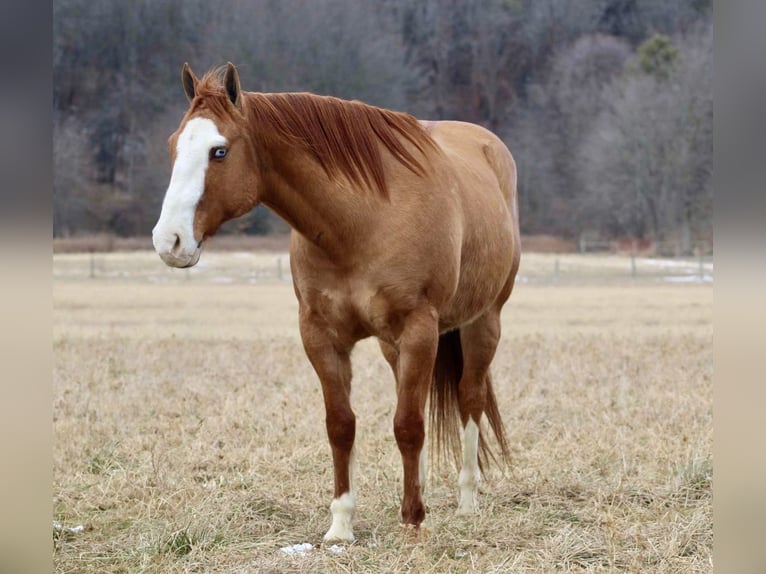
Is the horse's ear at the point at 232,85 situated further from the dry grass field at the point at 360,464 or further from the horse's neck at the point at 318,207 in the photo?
the dry grass field at the point at 360,464

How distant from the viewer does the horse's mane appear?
14.4ft

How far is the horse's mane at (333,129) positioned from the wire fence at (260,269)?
75.9ft

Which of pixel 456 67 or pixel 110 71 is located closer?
pixel 110 71

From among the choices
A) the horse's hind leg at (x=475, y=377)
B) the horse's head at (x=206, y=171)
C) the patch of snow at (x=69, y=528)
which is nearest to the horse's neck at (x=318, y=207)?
the horse's head at (x=206, y=171)

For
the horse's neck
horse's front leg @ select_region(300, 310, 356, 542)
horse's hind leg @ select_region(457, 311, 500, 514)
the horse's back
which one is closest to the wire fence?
the horse's back

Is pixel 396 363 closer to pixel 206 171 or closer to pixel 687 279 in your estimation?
pixel 206 171

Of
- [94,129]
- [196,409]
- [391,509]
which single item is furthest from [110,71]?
[391,509]

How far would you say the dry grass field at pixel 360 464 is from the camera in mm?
4449

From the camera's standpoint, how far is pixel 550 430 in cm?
719

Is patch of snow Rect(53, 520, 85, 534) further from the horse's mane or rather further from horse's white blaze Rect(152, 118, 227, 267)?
the horse's mane

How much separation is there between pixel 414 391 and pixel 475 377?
1.35 meters

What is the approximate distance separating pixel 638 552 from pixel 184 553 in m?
2.12

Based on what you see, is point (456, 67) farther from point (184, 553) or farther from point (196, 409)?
point (184, 553)

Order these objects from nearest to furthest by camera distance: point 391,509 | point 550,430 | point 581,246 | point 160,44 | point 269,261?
point 391,509, point 550,430, point 269,261, point 581,246, point 160,44
